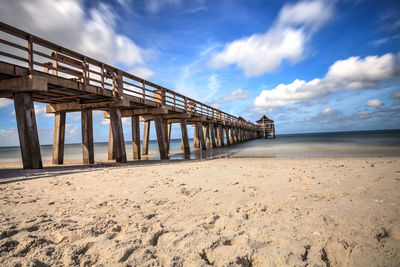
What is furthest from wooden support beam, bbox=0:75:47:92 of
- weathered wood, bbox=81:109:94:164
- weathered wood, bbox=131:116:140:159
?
weathered wood, bbox=131:116:140:159

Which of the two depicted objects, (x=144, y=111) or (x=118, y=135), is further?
(x=144, y=111)

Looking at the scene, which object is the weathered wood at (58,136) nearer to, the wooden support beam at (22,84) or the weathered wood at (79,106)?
the weathered wood at (79,106)

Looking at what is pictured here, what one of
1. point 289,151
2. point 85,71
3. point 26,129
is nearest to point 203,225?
point 26,129

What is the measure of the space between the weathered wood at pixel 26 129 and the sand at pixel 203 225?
2.47 meters

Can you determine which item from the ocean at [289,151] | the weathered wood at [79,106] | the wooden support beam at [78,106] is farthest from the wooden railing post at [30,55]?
the ocean at [289,151]

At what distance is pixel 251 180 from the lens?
4426 mm

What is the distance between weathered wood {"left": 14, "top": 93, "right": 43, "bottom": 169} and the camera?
5.77 metres

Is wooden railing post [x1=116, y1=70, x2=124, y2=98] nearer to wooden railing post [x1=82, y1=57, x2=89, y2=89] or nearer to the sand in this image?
wooden railing post [x1=82, y1=57, x2=89, y2=89]

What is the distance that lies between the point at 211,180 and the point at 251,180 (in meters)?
0.90

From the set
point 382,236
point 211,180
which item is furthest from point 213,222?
point 211,180

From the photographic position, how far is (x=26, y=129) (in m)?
5.78

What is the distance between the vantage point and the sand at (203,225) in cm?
163

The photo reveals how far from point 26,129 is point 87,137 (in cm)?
361

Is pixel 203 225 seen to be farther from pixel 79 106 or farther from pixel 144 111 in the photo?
pixel 144 111
